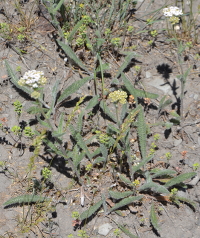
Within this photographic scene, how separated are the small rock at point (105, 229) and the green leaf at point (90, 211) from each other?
17 centimetres

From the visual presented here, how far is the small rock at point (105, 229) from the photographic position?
3.32 m

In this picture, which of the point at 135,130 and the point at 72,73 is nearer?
the point at 135,130

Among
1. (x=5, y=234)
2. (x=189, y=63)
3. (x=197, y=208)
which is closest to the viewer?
(x=5, y=234)

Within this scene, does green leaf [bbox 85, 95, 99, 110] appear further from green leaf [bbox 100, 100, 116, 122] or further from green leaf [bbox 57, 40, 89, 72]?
green leaf [bbox 57, 40, 89, 72]

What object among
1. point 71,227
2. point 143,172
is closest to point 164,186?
point 143,172

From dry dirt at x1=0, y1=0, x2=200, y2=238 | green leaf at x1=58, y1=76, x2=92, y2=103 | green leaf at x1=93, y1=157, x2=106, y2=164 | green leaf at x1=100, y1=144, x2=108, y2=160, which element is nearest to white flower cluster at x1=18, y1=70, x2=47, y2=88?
dry dirt at x1=0, y1=0, x2=200, y2=238

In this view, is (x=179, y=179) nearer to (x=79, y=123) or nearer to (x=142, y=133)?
(x=142, y=133)

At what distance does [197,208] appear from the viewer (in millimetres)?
3506

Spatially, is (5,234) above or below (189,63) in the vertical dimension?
below

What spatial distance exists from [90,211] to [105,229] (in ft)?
0.76

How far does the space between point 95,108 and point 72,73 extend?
597 millimetres

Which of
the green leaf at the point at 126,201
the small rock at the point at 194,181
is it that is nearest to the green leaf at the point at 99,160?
the green leaf at the point at 126,201

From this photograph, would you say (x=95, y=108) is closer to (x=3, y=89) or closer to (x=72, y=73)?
(x=72, y=73)

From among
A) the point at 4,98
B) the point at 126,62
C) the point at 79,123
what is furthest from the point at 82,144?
the point at 126,62
